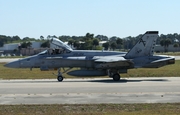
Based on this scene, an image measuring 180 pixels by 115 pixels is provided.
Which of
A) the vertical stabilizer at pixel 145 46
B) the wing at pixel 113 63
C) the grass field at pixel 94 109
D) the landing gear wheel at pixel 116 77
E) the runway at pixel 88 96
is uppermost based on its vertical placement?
the vertical stabilizer at pixel 145 46

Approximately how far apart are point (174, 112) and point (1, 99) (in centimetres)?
763

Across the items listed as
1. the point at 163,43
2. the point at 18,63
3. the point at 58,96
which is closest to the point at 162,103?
the point at 58,96

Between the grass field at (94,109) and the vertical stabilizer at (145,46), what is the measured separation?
1259 centimetres

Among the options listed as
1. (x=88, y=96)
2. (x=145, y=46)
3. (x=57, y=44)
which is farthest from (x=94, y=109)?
(x=145, y=46)

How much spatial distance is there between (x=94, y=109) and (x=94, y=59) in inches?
508

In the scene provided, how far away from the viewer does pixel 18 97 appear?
1622 centimetres

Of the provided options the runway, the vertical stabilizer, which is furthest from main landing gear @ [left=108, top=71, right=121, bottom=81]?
the runway

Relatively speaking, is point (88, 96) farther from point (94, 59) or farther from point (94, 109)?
point (94, 59)

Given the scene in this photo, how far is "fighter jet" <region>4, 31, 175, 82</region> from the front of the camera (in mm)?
25375

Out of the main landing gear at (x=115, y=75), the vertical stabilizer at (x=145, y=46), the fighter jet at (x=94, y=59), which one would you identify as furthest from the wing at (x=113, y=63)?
the vertical stabilizer at (x=145, y=46)

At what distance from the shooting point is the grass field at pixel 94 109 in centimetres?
1212

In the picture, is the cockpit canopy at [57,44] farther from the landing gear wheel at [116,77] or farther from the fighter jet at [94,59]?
the landing gear wheel at [116,77]

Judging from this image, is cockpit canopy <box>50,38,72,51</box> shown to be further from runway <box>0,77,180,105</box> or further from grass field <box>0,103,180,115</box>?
grass field <box>0,103,180,115</box>

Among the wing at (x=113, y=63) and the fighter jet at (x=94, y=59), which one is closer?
the wing at (x=113, y=63)
